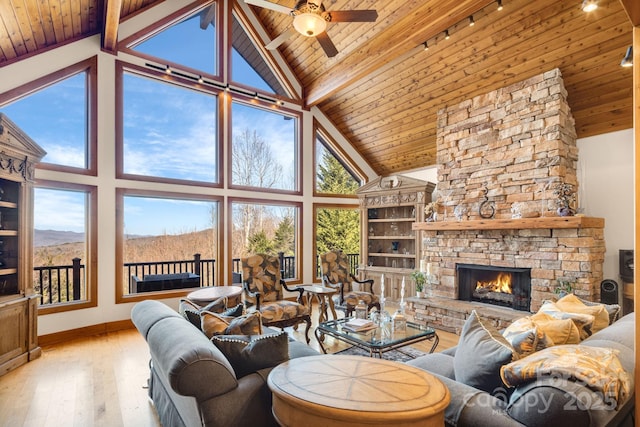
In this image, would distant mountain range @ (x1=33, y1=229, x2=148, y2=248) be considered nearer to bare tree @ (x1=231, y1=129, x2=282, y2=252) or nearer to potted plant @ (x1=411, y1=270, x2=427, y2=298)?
bare tree @ (x1=231, y1=129, x2=282, y2=252)

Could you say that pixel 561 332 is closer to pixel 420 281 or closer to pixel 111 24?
pixel 420 281

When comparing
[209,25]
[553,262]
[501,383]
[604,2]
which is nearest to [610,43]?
[604,2]

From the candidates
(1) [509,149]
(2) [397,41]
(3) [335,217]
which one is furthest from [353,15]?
(3) [335,217]

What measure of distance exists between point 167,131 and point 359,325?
4540mm

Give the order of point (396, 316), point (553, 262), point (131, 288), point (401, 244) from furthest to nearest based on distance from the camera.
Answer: point (401, 244), point (131, 288), point (553, 262), point (396, 316)

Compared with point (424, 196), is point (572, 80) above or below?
above

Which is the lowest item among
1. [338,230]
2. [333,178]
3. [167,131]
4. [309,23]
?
[338,230]

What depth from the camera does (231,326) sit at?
2.14 m

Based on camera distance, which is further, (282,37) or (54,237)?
(54,237)

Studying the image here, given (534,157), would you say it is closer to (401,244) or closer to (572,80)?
(572,80)

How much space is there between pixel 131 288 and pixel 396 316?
412cm

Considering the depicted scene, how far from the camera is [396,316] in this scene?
343 cm

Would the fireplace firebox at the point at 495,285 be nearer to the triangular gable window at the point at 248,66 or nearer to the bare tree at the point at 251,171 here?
the bare tree at the point at 251,171

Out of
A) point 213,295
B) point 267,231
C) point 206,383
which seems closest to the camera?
point 206,383
